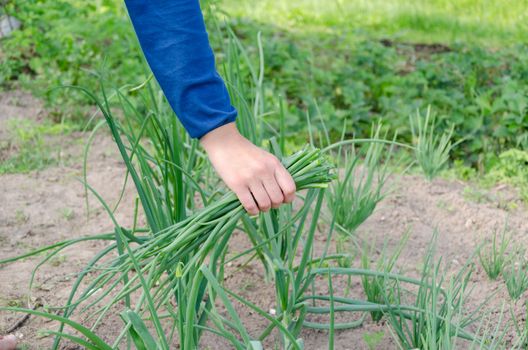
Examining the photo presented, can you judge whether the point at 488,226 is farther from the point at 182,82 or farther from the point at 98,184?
the point at 182,82

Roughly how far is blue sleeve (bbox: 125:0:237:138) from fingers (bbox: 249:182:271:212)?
0.44 feet

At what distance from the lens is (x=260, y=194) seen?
4.61ft

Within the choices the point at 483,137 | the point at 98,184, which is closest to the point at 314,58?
the point at 483,137

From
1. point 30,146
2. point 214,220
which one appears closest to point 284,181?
point 214,220

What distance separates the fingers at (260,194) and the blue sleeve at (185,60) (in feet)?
0.44

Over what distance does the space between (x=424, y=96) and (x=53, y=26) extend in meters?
2.15

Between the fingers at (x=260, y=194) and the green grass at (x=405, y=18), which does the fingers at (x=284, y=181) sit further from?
the green grass at (x=405, y=18)

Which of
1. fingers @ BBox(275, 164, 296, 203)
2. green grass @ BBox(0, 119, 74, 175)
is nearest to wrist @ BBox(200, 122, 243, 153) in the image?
→ fingers @ BBox(275, 164, 296, 203)

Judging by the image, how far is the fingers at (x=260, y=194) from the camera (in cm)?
140

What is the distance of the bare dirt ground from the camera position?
85.8 inches

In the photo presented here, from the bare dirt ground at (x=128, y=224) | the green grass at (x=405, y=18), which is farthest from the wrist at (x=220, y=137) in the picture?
the green grass at (x=405, y=18)

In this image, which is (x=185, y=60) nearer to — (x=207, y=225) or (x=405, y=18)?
(x=207, y=225)

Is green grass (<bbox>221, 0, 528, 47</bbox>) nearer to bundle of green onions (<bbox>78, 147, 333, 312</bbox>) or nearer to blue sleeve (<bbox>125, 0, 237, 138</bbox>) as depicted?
bundle of green onions (<bbox>78, 147, 333, 312</bbox>)

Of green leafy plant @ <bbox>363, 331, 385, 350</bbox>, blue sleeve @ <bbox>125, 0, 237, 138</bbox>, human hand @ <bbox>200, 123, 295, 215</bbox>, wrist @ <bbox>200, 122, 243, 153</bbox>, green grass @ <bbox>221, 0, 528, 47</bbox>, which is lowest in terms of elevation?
green grass @ <bbox>221, 0, 528, 47</bbox>
